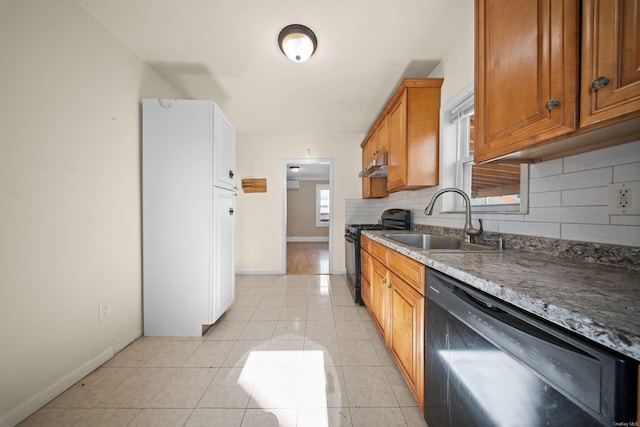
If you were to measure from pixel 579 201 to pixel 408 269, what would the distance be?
795mm

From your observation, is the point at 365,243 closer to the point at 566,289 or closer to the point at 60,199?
the point at 566,289

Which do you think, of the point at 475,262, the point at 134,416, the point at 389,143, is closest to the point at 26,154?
the point at 134,416

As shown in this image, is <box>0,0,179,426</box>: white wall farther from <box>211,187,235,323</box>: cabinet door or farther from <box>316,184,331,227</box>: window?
Result: <box>316,184,331,227</box>: window

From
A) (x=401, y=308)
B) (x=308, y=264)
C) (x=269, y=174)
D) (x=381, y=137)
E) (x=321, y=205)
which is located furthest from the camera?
(x=321, y=205)

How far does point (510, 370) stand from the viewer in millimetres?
626

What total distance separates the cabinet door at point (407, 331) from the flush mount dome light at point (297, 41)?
1825mm

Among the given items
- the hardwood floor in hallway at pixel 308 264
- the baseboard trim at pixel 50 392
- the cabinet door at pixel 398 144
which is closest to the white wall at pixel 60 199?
the baseboard trim at pixel 50 392

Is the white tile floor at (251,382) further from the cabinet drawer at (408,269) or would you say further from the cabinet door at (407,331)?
the cabinet drawer at (408,269)

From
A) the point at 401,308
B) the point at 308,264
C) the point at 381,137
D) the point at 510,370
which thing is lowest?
the point at 308,264

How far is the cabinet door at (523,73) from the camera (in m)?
0.75

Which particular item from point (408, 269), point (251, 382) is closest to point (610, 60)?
point (408, 269)

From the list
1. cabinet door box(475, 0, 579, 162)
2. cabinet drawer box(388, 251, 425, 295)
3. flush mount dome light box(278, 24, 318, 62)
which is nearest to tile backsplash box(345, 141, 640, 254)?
cabinet door box(475, 0, 579, 162)

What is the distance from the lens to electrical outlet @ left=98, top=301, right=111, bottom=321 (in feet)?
5.24

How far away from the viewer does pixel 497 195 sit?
62.1 inches
